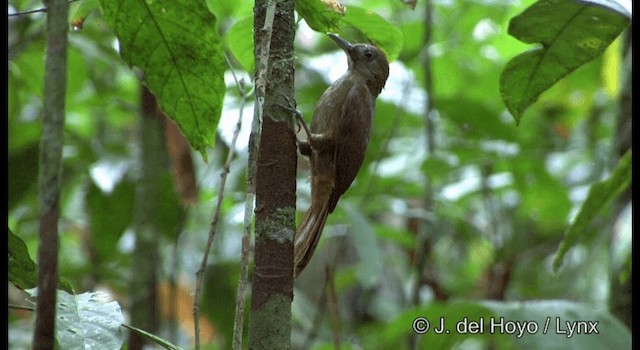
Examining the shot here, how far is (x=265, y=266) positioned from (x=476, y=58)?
127 inches

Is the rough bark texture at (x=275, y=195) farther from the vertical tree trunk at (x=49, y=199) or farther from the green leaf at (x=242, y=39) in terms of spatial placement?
the green leaf at (x=242, y=39)

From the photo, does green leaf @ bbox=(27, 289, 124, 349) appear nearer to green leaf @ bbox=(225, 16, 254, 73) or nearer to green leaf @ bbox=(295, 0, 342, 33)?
green leaf @ bbox=(295, 0, 342, 33)

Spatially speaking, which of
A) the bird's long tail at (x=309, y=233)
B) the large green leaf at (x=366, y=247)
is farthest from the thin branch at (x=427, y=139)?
the bird's long tail at (x=309, y=233)

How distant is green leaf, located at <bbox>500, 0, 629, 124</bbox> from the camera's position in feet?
6.70

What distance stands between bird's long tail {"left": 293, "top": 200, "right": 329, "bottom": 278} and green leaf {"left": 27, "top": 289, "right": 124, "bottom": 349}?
79cm

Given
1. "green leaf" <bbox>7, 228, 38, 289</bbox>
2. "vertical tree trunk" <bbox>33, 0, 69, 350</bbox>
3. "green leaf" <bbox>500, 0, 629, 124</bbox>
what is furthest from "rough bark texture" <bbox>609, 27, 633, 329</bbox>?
"vertical tree trunk" <bbox>33, 0, 69, 350</bbox>

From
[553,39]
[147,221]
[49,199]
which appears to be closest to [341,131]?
[147,221]

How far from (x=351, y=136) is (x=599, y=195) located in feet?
3.49

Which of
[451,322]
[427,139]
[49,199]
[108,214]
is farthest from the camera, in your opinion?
[427,139]

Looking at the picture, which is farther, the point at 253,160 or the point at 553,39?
the point at 553,39

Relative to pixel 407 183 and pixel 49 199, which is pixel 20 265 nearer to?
pixel 49 199

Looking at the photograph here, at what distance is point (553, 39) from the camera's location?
2104 mm
